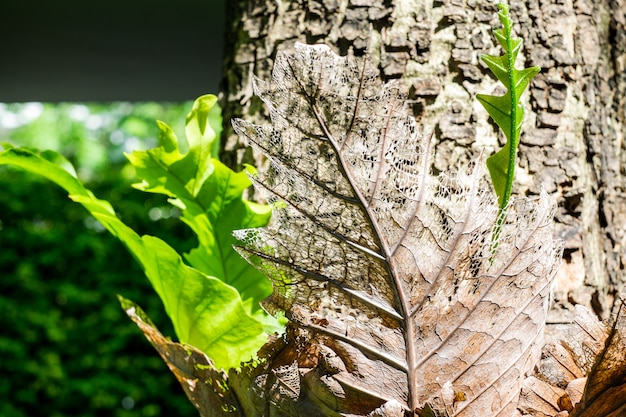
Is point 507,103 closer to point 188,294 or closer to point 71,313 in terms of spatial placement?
point 188,294

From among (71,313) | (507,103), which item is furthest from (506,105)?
(71,313)

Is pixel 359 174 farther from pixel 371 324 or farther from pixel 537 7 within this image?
pixel 537 7

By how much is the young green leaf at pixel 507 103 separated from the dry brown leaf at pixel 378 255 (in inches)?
2.3

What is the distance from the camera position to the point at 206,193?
28.4 inches

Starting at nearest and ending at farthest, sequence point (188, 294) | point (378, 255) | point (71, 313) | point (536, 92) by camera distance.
A: 1. point (378, 255)
2. point (188, 294)
3. point (536, 92)
4. point (71, 313)

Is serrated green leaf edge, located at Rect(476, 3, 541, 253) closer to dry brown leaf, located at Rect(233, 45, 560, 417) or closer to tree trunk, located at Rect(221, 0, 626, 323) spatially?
dry brown leaf, located at Rect(233, 45, 560, 417)

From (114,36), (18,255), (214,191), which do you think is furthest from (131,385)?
(214,191)

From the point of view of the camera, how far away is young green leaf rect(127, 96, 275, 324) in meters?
0.69

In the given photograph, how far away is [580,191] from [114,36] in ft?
13.4

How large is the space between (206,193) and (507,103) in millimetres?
320

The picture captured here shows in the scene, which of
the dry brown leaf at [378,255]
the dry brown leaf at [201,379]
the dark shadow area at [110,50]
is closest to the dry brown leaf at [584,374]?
the dry brown leaf at [378,255]

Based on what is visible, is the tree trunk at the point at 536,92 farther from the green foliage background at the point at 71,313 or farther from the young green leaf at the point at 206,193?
the green foliage background at the point at 71,313

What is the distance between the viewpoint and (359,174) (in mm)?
511

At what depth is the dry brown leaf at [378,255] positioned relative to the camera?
1.67 ft
